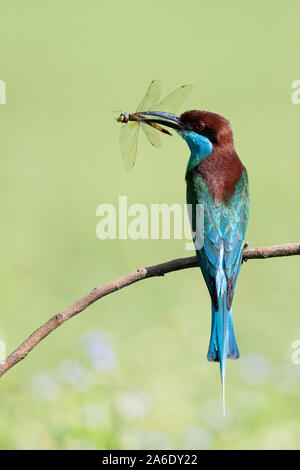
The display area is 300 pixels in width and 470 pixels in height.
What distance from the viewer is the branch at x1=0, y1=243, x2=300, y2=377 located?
202cm

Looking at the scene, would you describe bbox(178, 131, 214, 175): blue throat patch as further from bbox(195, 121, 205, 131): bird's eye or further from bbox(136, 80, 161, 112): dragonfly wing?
bbox(136, 80, 161, 112): dragonfly wing

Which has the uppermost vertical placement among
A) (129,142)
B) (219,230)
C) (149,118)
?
(149,118)

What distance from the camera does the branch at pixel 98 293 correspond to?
2018mm

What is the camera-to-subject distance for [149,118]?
10.2 ft

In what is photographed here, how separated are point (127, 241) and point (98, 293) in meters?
2.80

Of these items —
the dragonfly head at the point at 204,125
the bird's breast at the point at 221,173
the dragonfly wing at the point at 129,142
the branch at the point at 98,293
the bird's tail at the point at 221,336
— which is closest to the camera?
the branch at the point at 98,293

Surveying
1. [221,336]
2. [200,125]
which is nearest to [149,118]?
[200,125]

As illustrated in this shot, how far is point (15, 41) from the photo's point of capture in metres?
8.48

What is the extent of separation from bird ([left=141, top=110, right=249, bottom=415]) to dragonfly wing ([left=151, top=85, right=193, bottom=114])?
23mm

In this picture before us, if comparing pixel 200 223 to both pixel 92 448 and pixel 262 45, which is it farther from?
pixel 262 45

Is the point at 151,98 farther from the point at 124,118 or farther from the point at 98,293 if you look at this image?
the point at 98,293

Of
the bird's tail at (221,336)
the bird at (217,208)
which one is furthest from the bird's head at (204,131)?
the bird's tail at (221,336)

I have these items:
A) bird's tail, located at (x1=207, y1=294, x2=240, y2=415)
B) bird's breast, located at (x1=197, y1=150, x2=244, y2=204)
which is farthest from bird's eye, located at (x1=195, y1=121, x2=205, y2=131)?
bird's tail, located at (x1=207, y1=294, x2=240, y2=415)

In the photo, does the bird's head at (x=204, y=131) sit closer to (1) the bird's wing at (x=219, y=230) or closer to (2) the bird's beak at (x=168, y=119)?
(2) the bird's beak at (x=168, y=119)
